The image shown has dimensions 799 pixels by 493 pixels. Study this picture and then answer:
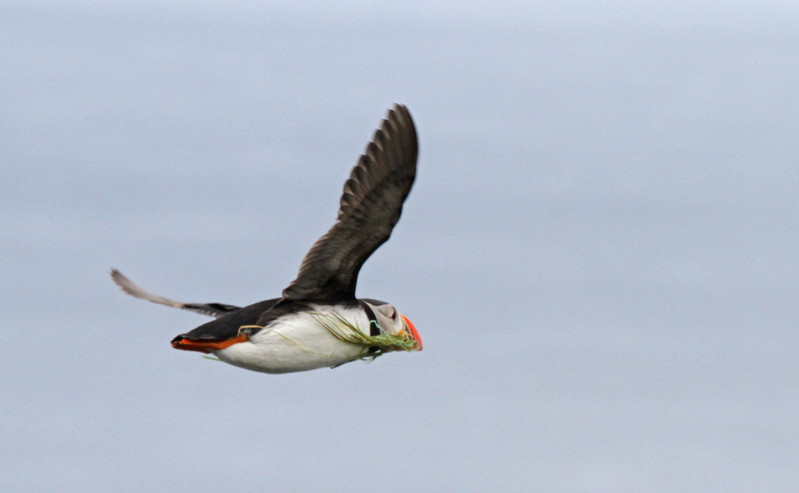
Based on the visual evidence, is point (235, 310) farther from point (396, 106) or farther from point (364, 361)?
point (396, 106)

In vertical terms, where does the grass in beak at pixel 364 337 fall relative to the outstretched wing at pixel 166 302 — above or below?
below

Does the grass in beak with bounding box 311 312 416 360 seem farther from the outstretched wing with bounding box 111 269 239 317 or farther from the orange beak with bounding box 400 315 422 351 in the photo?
the outstretched wing with bounding box 111 269 239 317

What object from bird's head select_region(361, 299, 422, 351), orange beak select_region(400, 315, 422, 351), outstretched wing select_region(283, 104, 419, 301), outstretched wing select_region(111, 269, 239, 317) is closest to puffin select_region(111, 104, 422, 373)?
outstretched wing select_region(283, 104, 419, 301)

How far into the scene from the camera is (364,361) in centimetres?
1470

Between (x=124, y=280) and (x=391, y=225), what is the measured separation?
5749 millimetres

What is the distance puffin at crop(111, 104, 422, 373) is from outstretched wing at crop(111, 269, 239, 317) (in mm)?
1101

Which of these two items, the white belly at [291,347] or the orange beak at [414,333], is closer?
the white belly at [291,347]

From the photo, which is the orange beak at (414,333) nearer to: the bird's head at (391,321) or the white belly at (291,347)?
the bird's head at (391,321)

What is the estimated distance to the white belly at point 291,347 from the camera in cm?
1366

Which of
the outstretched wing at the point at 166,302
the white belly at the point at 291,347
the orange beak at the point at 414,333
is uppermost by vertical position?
the outstretched wing at the point at 166,302

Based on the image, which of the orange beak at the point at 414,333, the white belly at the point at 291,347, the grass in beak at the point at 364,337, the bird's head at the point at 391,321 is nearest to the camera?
the white belly at the point at 291,347

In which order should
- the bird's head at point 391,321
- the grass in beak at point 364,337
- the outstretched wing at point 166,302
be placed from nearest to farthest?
the grass in beak at point 364,337
the bird's head at point 391,321
the outstretched wing at point 166,302

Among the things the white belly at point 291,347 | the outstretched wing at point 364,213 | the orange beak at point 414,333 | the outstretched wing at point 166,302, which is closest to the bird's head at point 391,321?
the orange beak at point 414,333

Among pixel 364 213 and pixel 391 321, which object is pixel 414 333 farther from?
pixel 364 213
